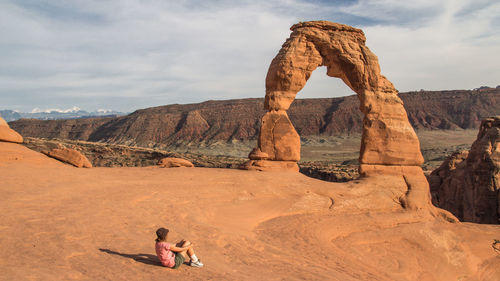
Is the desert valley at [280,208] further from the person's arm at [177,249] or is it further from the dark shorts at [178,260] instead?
the person's arm at [177,249]

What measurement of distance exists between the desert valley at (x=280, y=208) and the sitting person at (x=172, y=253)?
141 mm

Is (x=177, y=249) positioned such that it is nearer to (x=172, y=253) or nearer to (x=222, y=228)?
(x=172, y=253)

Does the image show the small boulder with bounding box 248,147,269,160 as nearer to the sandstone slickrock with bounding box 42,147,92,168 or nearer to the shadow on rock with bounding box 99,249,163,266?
the sandstone slickrock with bounding box 42,147,92,168

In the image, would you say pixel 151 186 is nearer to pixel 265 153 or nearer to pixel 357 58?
pixel 265 153

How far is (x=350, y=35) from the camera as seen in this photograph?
50.5 ft

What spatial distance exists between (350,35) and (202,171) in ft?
27.8

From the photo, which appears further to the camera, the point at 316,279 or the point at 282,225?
the point at 282,225

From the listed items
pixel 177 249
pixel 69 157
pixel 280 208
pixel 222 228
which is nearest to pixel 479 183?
pixel 280 208

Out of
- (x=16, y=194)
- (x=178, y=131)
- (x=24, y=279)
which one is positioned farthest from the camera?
(x=178, y=131)

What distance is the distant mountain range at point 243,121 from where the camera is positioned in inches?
3501

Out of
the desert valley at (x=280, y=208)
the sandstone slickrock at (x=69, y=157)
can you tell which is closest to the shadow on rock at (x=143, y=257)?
the desert valley at (x=280, y=208)

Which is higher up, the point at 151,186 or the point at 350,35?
the point at 350,35

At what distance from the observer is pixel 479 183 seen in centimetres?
1861

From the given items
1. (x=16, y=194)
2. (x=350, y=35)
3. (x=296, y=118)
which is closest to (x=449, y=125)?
(x=296, y=118)
